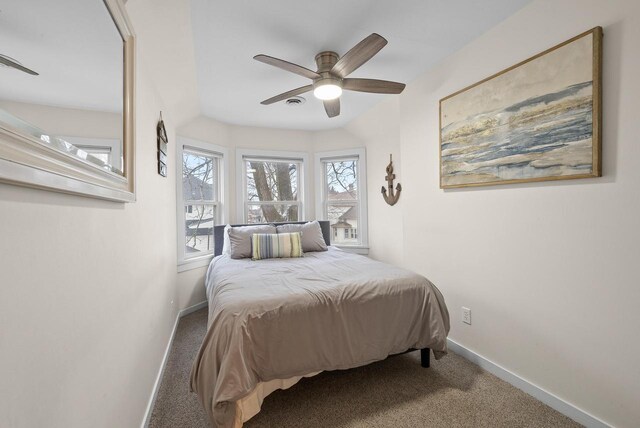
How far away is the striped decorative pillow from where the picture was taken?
2990mm

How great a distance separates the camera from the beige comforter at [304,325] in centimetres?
147

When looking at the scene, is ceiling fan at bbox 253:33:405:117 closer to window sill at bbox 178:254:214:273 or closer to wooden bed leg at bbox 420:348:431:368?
wooden bed leg at bbox 420:348:431:368

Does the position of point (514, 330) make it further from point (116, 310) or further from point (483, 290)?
point (116, 310)

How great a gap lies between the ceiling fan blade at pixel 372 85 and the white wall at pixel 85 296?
1.17m

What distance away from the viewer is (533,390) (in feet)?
5.90

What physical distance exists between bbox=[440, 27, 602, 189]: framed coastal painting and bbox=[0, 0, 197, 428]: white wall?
6.83ft

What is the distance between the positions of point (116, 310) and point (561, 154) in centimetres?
239

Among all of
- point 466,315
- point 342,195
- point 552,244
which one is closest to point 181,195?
point 342,195

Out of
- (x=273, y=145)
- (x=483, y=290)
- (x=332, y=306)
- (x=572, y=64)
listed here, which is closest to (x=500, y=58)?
(x=572, y=64)

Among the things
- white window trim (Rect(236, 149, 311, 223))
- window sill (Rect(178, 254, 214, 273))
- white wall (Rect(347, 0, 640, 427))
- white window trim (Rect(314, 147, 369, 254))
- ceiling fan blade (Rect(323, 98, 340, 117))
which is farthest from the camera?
white window trim (Rect(314, 147, 369, 254))

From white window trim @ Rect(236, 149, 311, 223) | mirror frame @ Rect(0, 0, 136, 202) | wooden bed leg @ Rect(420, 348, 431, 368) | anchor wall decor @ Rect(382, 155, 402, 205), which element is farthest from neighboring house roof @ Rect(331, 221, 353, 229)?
mirror frame @ Rect(0, 0, 136, 202)

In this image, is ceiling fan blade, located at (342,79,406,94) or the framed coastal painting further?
ceiling fan blade, located at (342,79,406,94)

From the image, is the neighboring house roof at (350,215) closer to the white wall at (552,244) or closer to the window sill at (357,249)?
the window sill at (357,249)

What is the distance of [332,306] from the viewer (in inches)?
68.2
